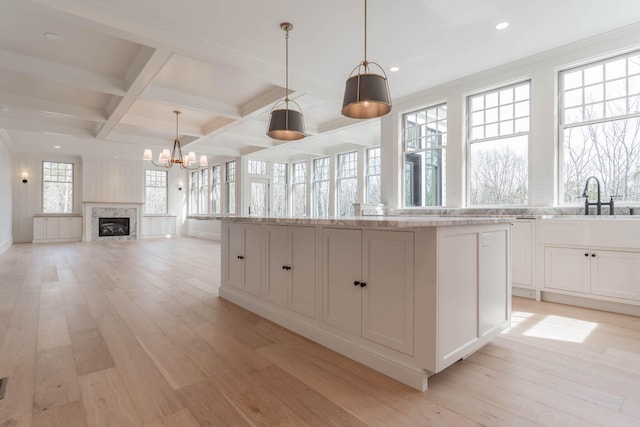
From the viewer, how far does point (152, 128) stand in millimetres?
6914

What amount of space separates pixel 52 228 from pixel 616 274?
13.4 m

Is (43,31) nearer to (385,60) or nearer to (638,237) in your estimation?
(385,60)

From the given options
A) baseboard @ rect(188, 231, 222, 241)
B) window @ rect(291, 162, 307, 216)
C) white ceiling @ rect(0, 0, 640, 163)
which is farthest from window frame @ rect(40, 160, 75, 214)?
window @ rect(291, 162, 307, 216)

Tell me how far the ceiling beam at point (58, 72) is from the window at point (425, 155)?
4.54m

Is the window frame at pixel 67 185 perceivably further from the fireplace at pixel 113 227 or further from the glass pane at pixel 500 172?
the glass pane at pixel 500 172

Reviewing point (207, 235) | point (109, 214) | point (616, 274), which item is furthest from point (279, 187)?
point (616, 274)

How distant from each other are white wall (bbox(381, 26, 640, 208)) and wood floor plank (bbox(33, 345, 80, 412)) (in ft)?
15.6

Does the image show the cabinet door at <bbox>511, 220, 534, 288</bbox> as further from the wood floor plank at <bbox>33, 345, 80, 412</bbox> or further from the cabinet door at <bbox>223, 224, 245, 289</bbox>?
the wood floor plank at <bbox>33, 345, 80, 412</bbox>

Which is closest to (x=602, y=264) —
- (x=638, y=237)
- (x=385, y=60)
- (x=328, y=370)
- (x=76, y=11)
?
(x=638, y=237)

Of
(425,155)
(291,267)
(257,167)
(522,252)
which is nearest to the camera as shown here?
(291,267)

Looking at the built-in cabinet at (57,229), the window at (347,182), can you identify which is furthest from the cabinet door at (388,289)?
the built-in cabinet at (57,229)

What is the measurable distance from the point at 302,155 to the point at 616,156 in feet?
26.2

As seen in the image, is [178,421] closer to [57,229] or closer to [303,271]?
[303,271]

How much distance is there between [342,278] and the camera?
225 cm
